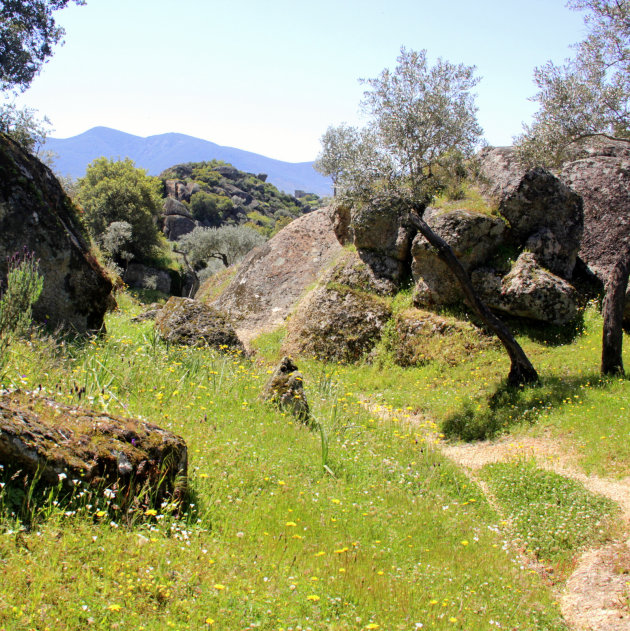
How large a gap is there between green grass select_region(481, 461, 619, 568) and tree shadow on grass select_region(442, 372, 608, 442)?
2.22m

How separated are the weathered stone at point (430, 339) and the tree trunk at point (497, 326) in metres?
1.72

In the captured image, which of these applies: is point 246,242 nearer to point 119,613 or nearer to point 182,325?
point 182,325

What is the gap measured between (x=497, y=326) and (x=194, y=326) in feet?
25.4

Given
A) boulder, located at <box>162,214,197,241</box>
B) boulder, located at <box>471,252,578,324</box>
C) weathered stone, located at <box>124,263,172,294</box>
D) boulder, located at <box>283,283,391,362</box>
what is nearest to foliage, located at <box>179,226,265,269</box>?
weathered stone, located at <box>124,263,172,294</box>

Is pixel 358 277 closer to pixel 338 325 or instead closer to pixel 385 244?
pixel 385 244

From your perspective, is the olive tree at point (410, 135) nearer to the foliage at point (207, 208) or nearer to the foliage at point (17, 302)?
the foliage at point (17, 302)

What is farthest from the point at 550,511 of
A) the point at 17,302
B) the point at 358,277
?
the point at 358,277

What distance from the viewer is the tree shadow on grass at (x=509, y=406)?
11.0m

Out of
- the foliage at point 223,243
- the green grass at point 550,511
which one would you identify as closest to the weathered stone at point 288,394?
the green grass at point 550,511

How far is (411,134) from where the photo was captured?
1431 centimetres

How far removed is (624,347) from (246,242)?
35.7 m

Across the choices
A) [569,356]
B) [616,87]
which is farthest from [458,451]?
[616,87]

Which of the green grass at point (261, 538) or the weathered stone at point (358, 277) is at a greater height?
the weathered stone at point (358, 277)

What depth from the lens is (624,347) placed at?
44.1 ft
